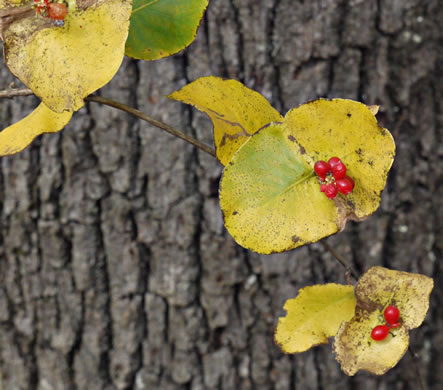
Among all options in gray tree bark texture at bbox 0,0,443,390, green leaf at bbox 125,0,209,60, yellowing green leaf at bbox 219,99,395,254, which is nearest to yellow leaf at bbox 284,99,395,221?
yellowing green leaf at bbox 219,99,395,254

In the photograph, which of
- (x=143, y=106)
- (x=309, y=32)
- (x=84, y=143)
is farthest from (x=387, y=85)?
(x=84, y=143)

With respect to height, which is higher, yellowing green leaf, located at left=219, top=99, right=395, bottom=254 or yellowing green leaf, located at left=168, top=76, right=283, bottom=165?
yellowing green leaf, located at left=168, top=76, right=283, bottom=165

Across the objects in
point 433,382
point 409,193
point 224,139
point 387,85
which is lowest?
point 433,382

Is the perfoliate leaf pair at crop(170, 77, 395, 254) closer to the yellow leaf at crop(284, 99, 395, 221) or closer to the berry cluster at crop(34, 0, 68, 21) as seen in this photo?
the yellow leaf at crop(284, 99, 395, 221)

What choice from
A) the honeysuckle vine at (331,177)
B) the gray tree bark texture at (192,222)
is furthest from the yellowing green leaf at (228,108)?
the gray tree bark texture at (192,222)

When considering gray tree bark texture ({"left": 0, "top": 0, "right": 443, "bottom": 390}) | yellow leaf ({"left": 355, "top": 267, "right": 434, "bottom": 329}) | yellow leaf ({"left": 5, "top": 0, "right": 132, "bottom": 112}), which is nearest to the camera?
yellow leaf ({"left": 5, "top": 0, "right": 132, "bottom": 112})

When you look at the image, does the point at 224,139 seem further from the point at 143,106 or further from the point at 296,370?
the point at 296,370

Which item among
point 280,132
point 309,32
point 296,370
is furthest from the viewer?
point 296,370

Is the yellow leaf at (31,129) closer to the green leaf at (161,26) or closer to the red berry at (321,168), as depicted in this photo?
the green leaf at (161,26)

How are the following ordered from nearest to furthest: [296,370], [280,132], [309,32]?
[280,132] → [309,32] → [296,370]
